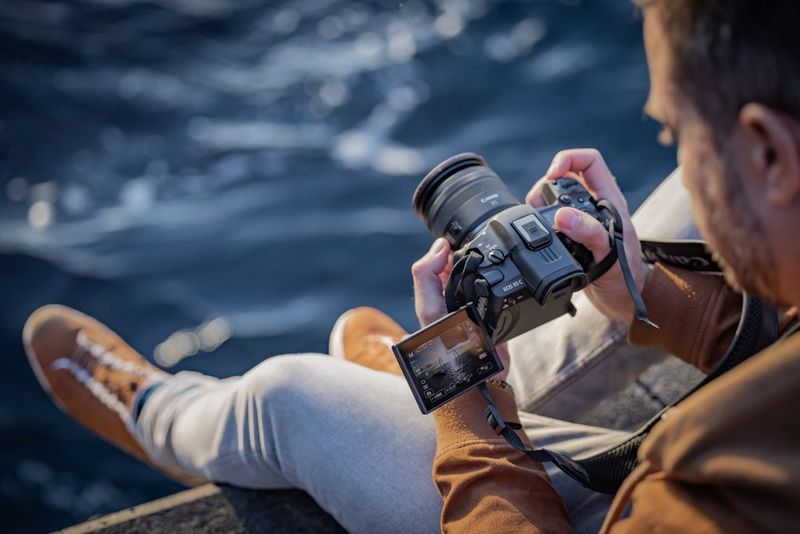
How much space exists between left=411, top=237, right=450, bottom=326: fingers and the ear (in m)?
0.64

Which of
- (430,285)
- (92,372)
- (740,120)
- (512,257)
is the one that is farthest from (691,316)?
(92,372)

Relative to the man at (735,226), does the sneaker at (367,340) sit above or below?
above

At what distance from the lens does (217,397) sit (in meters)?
1.70

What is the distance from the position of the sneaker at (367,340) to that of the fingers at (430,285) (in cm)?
37

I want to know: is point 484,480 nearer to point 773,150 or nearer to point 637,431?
point 637,431

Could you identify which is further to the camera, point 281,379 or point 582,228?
point 281,379

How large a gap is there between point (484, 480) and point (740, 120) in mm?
617

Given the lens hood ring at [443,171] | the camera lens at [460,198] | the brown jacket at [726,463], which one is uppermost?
the lens hood ring at [443,171]

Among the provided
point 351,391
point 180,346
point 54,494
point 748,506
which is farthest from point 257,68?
point 748,506

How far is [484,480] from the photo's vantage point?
1.20 meters

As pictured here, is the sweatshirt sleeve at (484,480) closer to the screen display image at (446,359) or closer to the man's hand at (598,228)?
the screen display image at (446,359)

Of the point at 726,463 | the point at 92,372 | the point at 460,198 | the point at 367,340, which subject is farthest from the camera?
the point at 92,372

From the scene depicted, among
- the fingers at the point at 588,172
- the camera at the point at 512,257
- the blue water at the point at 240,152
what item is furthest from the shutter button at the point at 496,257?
the blue water at the point at 240,152

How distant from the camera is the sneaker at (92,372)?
83.4 inches
